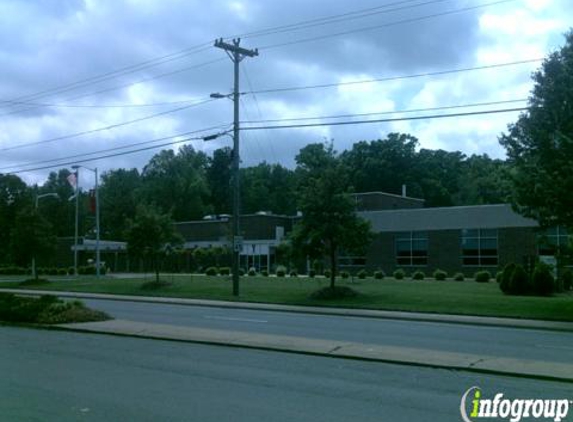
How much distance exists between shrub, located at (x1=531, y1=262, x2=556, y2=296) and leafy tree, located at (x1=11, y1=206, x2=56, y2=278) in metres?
30.9

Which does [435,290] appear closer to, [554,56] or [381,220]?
[554,56]

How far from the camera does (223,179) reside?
408 ft

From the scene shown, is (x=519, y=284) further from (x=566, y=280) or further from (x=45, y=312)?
(x=45, y=312)

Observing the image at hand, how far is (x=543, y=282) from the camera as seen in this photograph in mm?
31094

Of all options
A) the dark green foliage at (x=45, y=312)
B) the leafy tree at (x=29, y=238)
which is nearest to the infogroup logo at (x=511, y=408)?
the dark green foliage at (x=45, y=312)

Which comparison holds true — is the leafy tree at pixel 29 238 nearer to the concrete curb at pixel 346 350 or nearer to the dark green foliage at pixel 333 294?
the dark green foliage at pixel 333 294

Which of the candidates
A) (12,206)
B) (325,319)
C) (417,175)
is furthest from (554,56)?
(417,175)

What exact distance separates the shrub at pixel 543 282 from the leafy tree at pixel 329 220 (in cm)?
762

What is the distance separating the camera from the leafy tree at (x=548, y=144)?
2261 cm

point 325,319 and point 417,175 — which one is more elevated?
point 417,175

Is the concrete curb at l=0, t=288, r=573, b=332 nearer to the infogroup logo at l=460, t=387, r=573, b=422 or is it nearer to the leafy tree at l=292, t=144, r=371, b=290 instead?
the leafy tree at l=292, t=144, r=371, b=290

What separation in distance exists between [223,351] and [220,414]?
5.31 meters

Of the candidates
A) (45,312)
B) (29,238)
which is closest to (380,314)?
(45,312)

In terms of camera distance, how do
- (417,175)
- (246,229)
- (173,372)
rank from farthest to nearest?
Result: (417,175)
(246,229)
(173,372)
